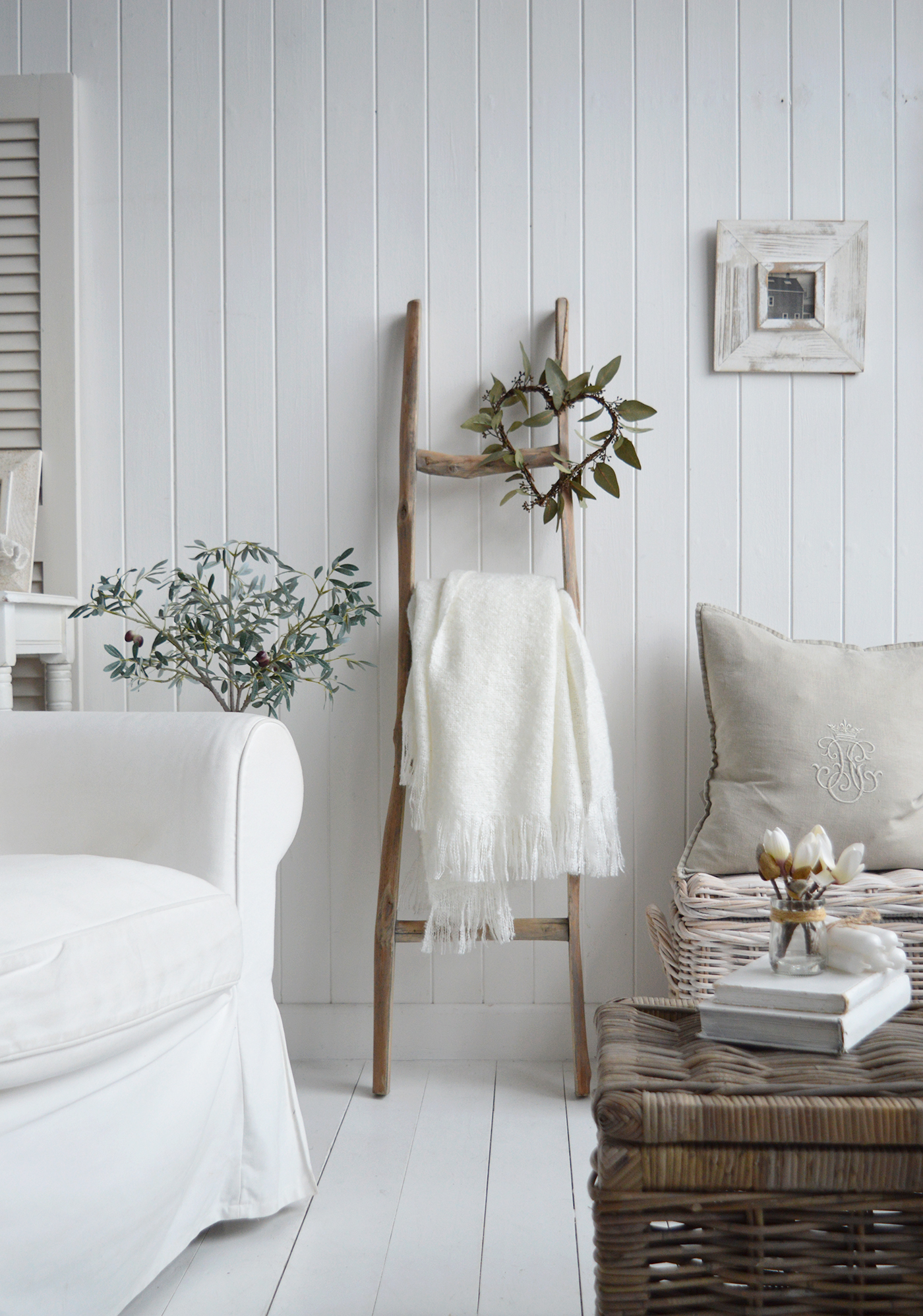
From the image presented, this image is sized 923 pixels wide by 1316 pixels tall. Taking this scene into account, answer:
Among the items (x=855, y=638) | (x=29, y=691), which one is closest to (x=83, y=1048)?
(x=29, y=691)

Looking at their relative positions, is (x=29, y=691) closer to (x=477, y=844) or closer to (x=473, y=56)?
(x=477, y=844)

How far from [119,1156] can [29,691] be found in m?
1.25

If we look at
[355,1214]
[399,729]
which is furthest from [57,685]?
[355,1214]

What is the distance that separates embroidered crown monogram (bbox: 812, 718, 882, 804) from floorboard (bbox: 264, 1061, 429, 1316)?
907 millimetres

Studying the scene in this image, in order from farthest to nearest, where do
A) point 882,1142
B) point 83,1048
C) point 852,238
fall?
point 852,238, point 83,1048, point 882,1142

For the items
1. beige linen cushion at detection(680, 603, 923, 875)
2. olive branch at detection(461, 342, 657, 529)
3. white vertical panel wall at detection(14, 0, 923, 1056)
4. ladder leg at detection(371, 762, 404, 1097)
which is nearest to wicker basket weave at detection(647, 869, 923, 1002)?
beige linen cushion at detection(680, 603, 923, 875)

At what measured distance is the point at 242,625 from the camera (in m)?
1.85

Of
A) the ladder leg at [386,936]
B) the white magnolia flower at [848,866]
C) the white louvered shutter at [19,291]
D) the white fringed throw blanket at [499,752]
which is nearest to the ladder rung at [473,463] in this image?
the white fringed throw blanket at [499,752]

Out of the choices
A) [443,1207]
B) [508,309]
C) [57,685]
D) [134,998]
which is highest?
[508,309]

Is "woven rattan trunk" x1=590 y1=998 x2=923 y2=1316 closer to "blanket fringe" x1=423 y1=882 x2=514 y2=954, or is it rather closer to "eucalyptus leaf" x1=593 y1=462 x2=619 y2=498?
"blanket fringe" x1=423 y1=882 x2=514 y2=954

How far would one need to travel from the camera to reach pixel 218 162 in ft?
6.60

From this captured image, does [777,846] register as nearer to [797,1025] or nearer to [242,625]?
[797,1025]

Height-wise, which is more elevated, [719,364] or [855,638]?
[719,364]

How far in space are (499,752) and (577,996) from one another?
47 cm
